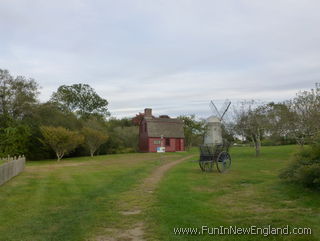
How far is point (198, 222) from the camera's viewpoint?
281 inches

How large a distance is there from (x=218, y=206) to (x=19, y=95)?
129 ft

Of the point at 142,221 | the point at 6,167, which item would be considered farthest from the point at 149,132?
the point at 142,221

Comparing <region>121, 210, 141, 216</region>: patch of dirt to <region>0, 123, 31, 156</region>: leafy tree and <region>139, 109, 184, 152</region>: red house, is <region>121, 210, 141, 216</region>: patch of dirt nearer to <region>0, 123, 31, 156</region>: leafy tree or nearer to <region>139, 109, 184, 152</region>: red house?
<region>0, 123, 31, 156</region>: leafy tree

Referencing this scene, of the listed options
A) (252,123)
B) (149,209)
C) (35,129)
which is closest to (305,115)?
(252,123)

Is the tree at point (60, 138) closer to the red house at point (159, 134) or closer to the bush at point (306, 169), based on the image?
the red house at point (159, 134)

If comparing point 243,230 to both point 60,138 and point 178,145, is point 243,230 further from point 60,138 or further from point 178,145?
point 178,145

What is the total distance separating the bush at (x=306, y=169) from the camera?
9625mm

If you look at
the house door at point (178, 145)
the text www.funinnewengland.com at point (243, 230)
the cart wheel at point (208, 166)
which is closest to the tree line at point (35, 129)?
the house door at point (178, 145)

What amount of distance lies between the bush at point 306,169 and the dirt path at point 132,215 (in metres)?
4.57

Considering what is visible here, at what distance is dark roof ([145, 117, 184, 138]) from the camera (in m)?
49.9

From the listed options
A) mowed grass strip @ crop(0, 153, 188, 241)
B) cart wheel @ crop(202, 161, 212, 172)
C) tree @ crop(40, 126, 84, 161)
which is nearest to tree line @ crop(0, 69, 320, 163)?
tree @ crop(40, 126, 84, 161)

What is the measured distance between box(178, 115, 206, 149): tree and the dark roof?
5026mm

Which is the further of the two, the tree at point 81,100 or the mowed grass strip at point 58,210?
the tree at point 81,100

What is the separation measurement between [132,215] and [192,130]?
51.7 metres
